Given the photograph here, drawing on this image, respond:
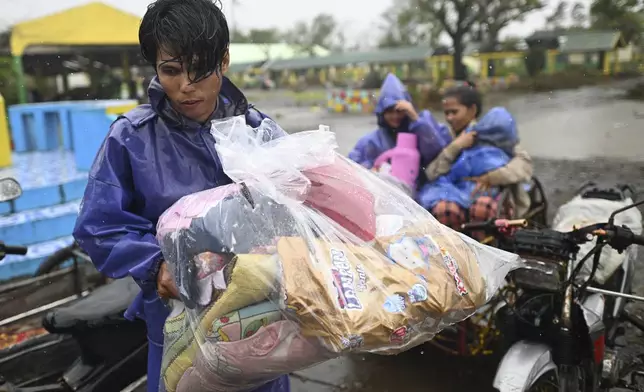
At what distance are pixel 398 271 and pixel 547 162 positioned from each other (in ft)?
28.2

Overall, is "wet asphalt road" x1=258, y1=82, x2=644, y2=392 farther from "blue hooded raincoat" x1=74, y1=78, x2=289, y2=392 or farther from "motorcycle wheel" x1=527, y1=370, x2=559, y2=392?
"blue hooded raincoat" x1=74, y1=78, x2=289, y2=392

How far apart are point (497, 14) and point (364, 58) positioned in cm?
363

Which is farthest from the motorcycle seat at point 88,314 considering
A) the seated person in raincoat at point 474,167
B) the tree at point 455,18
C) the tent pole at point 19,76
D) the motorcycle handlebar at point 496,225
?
the tree at point 455,18

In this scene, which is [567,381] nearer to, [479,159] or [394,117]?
[479,159]

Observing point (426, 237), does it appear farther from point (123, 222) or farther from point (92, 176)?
point (92, 176)

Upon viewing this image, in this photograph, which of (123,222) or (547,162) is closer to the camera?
(123,222)

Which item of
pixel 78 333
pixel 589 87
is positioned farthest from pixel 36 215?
pixel 589 87

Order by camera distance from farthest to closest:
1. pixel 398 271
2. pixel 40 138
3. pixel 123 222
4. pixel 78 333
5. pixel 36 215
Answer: pixel 40 138
pixel 36 215
pixel 78 333
pixel 123 222
pixel 398 271

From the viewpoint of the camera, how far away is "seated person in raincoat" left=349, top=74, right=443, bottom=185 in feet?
12.8

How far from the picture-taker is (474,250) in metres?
1.66

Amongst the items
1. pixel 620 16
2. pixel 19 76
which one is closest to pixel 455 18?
pixel 620 16

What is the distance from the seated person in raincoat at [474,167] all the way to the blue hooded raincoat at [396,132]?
97mm

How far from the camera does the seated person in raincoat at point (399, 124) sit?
3.89 meters

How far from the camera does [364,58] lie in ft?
46.0
